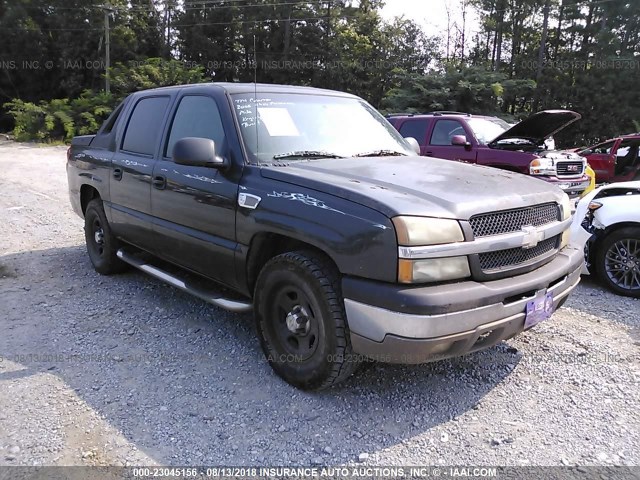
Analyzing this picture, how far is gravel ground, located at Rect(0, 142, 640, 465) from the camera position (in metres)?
2.62

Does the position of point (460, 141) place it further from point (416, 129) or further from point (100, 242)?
point (100, 242)

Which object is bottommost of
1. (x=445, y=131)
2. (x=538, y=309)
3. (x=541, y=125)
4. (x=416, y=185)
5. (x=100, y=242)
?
(x=100, y=242)

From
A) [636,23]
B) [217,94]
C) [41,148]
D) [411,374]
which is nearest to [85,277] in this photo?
[217,94]

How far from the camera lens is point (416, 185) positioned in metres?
3.02

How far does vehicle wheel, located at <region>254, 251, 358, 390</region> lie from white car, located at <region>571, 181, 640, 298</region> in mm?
3317

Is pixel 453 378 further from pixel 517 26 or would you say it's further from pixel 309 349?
pixel 517 26

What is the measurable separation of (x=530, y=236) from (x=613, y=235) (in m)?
2.59

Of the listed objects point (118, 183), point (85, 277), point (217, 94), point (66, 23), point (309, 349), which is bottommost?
point (85, 277)

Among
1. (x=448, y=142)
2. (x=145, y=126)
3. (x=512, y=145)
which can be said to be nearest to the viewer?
(x=145, y=126)

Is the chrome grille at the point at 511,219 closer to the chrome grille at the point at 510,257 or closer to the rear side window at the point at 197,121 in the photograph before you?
the chrome grille at the point at 510,257

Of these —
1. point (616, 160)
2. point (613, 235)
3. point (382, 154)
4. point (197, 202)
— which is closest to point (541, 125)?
point (613, 235)

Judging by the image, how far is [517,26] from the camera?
3169 centimetres

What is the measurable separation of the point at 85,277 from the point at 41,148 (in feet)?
63.4

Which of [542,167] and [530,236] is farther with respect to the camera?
[542,167]
